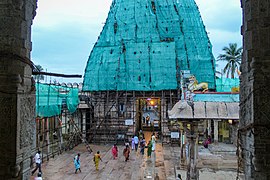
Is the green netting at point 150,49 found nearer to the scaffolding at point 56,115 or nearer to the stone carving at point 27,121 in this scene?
the scaffolding at point 56,115

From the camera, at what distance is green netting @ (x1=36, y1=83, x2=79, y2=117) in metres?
16.7

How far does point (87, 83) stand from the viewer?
2584 cm

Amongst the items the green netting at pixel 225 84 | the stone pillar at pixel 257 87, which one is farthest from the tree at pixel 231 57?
the stone pillar at pixel 257 87

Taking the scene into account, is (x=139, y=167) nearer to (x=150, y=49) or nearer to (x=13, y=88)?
(x=150, y=49)

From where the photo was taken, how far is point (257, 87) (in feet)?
13.3

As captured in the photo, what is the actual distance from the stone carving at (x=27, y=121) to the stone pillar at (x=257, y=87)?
11.4ft

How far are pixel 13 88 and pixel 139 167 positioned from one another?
495 inches

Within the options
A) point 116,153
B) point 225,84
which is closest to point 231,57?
point 225,84

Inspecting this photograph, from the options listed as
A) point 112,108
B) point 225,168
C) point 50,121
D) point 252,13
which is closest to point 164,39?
point 112,108

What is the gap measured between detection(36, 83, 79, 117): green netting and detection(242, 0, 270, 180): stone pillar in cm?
1377

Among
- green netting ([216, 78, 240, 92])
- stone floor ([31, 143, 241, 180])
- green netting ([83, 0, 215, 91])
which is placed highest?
green netting ([83, 0, 215, 91])

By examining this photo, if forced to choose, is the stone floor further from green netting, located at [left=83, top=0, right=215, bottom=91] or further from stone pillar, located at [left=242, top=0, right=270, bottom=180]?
stone pillar, located at [left=242, top=0, right=270, bottom=180]

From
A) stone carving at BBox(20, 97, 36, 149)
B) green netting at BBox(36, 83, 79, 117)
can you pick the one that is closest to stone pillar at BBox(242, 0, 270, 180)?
stone carving at BBox(20, 97, 36, 149)

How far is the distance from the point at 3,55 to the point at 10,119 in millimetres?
956
